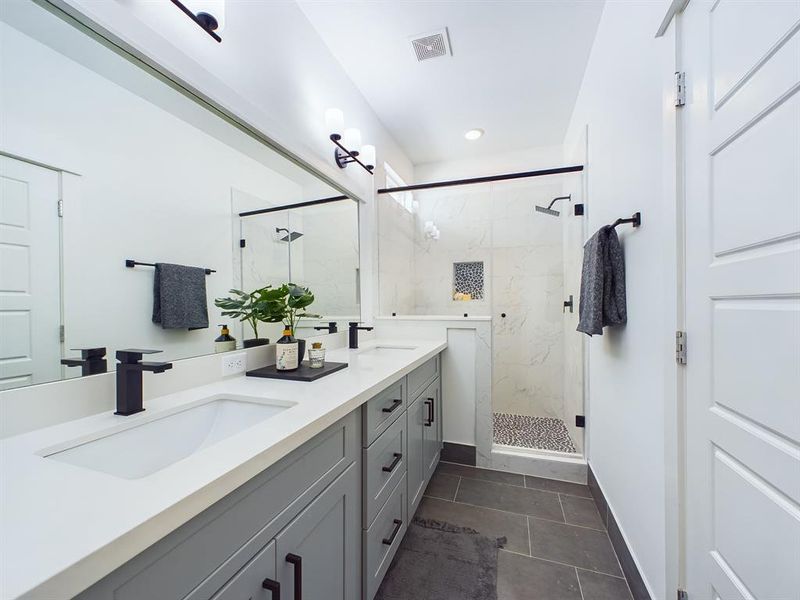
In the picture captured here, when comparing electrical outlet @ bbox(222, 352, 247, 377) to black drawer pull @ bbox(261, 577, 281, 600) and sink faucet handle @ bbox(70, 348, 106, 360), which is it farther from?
black drawer pull @ bbox(261, 577, 281, 600)

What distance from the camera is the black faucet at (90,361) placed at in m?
0.81

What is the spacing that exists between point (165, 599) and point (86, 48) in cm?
125

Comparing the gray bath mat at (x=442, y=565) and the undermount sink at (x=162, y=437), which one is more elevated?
the undermount sink at (x=162, y=437)

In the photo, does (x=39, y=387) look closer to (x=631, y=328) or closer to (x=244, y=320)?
(x=244, y=320)

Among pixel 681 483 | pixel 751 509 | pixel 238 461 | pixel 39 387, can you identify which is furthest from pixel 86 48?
pixel 681 483

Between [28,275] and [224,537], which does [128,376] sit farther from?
[224,537]

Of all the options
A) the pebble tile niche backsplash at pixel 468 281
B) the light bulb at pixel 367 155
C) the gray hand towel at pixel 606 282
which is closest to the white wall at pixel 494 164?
the pebble tile niche backsplash at pixel 468 281

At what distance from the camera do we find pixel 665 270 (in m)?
1.01

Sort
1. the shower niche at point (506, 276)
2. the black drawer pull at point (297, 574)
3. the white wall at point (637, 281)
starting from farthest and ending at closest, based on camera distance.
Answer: the shower niche at point (506, 276) → the white wall at point (637, 281) → the black drawer pull at point (297, 574)

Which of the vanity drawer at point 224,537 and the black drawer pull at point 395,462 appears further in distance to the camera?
the black drawer pull at point 395,462

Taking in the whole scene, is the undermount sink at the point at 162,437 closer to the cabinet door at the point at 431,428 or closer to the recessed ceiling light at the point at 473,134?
the cabinet door at the point at 431,428

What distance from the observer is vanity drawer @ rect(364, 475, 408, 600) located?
111 cm

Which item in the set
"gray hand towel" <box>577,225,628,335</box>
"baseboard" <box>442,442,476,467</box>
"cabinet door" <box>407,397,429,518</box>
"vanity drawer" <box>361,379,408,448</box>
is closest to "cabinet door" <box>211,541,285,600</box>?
"vanity drawer" <box>361,379,408,448</box>

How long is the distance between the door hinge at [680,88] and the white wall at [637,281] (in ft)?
0.14
